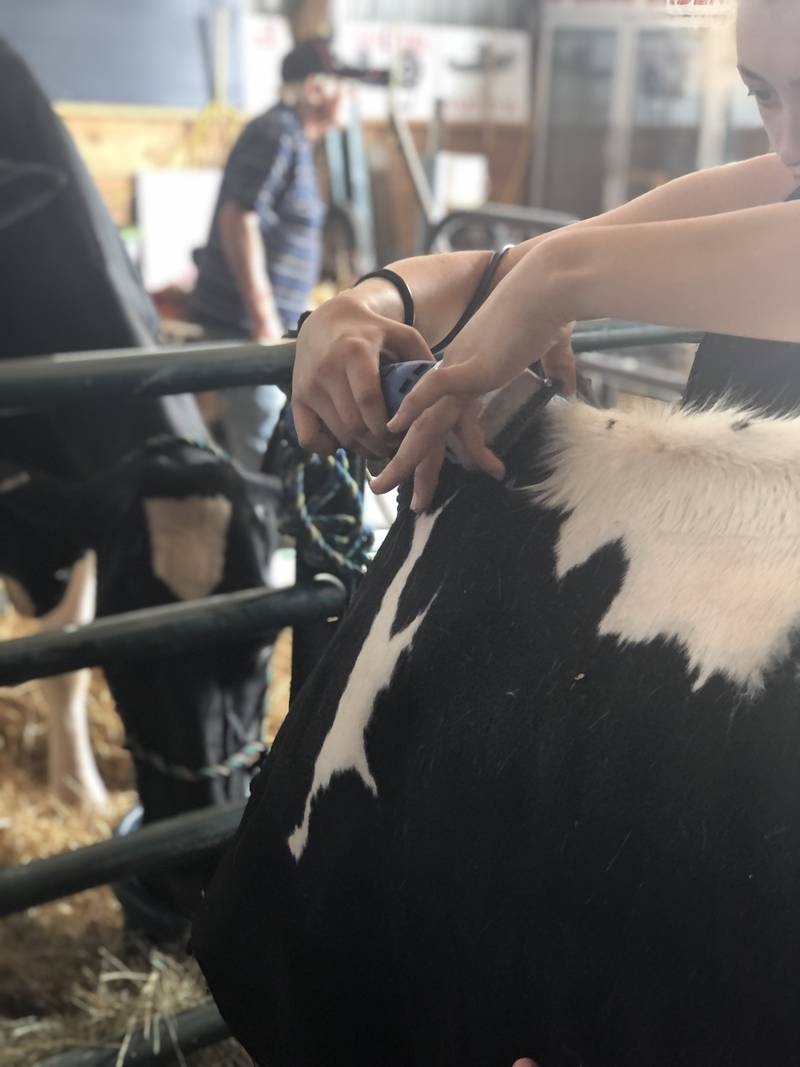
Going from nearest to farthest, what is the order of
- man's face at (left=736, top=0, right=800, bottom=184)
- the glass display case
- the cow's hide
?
the cow's hide < man's face at (left=736, top=0, right=800, bottom=184) < the glass display case

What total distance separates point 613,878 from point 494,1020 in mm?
90

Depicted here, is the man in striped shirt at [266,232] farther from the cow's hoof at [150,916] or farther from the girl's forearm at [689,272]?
the girl's forearm at [689,272]

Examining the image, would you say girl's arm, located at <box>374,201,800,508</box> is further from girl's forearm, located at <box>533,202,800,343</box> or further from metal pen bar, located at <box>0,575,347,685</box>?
metal pen bar, located at <box>0,575,347,685</box>

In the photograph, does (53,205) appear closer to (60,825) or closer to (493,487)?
(60,825)

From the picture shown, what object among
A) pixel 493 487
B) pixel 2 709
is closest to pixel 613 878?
pixel 493 487

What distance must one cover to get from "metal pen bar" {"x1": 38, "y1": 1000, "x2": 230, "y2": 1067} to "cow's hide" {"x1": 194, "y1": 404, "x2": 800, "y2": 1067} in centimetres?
47

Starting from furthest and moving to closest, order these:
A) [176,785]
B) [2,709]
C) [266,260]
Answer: [266,260]
[2,709]
[176,785]

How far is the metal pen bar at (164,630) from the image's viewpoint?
0.90 meters

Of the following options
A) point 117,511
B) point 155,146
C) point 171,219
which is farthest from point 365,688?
point 155,146

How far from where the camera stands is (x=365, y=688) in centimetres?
52

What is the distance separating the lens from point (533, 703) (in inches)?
17.7

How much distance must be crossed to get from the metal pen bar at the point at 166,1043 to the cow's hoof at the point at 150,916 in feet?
0.81

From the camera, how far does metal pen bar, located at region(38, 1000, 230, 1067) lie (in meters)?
1.00

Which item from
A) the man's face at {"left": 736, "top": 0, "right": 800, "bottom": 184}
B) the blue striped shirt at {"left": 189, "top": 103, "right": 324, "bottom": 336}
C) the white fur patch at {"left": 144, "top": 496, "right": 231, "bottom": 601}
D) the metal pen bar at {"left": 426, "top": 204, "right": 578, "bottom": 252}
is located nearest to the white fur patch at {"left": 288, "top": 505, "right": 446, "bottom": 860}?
the man's face at {"left": 736, "top": 0, "right": 800, "bottom": 184}
